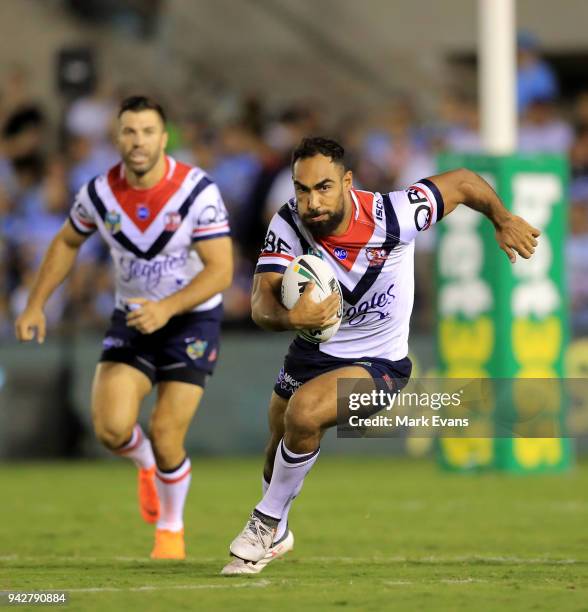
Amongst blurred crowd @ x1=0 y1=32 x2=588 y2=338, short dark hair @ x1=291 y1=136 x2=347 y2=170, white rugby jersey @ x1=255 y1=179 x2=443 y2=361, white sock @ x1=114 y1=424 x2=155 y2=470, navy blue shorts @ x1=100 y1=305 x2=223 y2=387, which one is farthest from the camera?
blurred crowd @ x1=0 y1=32 x2=588 y2=338

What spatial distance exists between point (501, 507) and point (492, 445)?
8.92ft

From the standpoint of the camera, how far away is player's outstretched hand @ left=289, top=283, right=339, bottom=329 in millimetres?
7012

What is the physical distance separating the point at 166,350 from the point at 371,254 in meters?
1.82

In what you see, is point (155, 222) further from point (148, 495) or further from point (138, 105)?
point (148, 495)

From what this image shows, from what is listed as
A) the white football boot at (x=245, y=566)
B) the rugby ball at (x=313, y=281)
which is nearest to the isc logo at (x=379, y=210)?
the rugby ball at (x=313, y=281)

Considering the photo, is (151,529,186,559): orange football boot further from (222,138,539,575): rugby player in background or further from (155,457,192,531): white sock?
(222,138,539,575): rugby player in background

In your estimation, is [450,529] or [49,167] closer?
[450,529]

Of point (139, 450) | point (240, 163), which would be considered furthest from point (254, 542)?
point (240, 163)

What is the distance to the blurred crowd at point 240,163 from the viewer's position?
16125mm

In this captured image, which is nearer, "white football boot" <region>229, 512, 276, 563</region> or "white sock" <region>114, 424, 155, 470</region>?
"white football boot" <region>229, 512, 276, 563</region>

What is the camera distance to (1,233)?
54.4 feet

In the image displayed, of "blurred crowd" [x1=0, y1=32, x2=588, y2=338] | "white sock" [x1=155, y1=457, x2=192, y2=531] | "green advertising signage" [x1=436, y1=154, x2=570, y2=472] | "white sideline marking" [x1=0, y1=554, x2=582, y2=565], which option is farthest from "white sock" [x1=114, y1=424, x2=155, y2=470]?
"blurred crowd" [x1=0, y1=32, x2=588, y2=338]

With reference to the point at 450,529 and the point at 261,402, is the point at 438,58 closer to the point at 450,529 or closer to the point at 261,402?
the point at 261,402

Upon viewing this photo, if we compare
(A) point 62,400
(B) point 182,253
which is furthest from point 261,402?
(B) point 182,253
